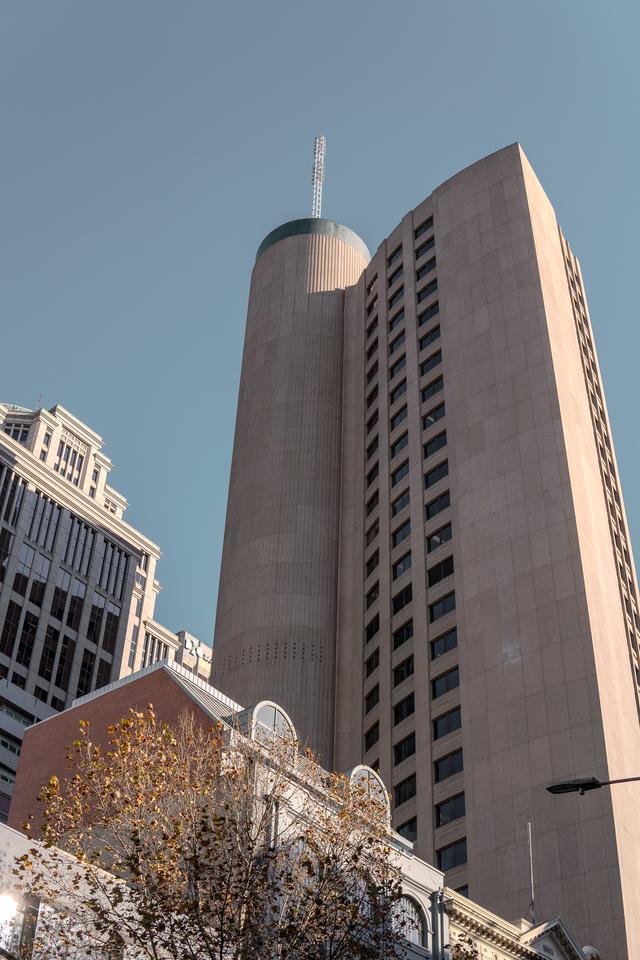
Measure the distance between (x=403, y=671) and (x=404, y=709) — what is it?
321 centimetres

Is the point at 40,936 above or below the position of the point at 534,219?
below

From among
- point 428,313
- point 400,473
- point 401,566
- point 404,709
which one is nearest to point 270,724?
point 404,709

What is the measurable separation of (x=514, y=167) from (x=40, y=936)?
259 ft

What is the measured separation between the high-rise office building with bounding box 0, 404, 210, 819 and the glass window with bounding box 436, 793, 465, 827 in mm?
50440

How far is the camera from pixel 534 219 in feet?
310

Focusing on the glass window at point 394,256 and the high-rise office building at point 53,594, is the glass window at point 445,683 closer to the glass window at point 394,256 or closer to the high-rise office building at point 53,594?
the glass window at point 394,256

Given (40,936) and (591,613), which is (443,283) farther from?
(40,936)

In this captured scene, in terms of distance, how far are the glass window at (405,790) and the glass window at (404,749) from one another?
68.8 inches

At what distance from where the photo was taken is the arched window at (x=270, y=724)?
1704 inches

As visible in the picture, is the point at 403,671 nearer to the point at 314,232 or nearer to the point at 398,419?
Result: the point at 398,419

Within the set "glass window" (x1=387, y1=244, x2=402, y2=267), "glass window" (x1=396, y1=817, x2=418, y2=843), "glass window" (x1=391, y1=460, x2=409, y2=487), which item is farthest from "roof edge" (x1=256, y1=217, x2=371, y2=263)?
"glass window" (x1=396, y1=817, x2=418, y2=843)

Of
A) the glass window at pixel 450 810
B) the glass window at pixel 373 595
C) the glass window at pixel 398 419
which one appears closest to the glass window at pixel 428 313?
the glass window at pixel 398 419

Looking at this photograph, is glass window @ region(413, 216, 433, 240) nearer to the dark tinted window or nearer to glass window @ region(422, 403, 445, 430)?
glass window @ region(422, 403, 445, 430)

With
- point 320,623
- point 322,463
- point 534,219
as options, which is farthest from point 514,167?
point 320,623
